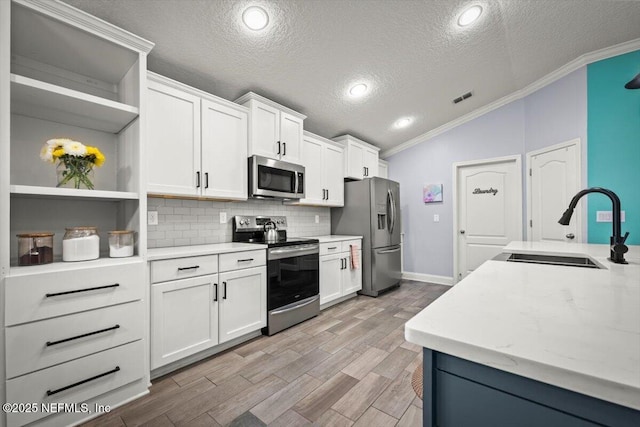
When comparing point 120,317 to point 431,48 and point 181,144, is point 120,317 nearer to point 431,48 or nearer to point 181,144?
point 181,144

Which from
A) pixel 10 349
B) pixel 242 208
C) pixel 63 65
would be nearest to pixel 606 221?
pixel 242 208

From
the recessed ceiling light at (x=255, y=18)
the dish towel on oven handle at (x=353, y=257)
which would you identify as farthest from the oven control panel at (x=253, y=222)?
the recessed ceiling light at (x=255, y=18)

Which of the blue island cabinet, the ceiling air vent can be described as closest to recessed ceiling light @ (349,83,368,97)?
the ceiling air vent

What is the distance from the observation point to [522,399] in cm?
47

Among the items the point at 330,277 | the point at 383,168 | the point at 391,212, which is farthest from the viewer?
the point at 383,168

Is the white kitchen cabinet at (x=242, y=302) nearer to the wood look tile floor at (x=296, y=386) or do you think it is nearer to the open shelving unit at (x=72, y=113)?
the wood look tile floor at (x=296, y=386)

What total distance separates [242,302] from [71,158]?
1554mm

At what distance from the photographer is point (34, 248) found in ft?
4.90

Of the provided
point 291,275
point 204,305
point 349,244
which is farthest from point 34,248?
point 349,244

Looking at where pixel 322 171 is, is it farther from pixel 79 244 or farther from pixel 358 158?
pixel 79 244

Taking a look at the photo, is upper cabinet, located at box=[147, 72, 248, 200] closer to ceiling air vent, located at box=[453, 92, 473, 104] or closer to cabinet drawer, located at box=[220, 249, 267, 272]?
cabinet drawer, located at box=[220, 249, 267, 272]

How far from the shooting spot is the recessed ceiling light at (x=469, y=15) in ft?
7.57

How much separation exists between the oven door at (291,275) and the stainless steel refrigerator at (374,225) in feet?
3.51

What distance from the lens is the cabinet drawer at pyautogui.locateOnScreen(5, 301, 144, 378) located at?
131 centimetres
